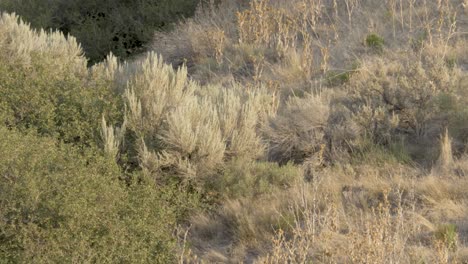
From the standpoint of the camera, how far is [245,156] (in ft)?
26.6

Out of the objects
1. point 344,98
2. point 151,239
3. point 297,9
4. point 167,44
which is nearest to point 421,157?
point 344,98

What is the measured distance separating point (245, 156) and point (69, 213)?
253 centimetres

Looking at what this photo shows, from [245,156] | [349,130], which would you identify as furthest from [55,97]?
[349,130]

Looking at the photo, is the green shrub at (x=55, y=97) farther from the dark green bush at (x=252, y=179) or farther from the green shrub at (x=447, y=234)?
the green shrub at (x=447, y=234)

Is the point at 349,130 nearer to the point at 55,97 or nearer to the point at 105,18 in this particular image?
the point at 55,97

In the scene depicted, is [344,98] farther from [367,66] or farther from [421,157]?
[421,157]

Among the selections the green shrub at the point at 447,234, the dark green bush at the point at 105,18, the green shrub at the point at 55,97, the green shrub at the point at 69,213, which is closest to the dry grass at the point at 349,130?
the green shrub at the point at 447,234

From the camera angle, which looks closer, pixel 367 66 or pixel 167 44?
pixel 367 66

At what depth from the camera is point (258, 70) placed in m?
11.3

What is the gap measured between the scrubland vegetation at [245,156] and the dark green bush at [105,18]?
376 cm

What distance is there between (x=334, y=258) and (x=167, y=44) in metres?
8.04

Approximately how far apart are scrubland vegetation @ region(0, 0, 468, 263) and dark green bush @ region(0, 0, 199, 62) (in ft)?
12.3

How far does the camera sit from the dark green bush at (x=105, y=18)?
587 inches

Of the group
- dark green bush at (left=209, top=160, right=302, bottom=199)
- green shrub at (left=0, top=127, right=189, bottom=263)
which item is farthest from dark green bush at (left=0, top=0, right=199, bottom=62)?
green shrub at (left=0, top=127, right=189, bottom=263)
